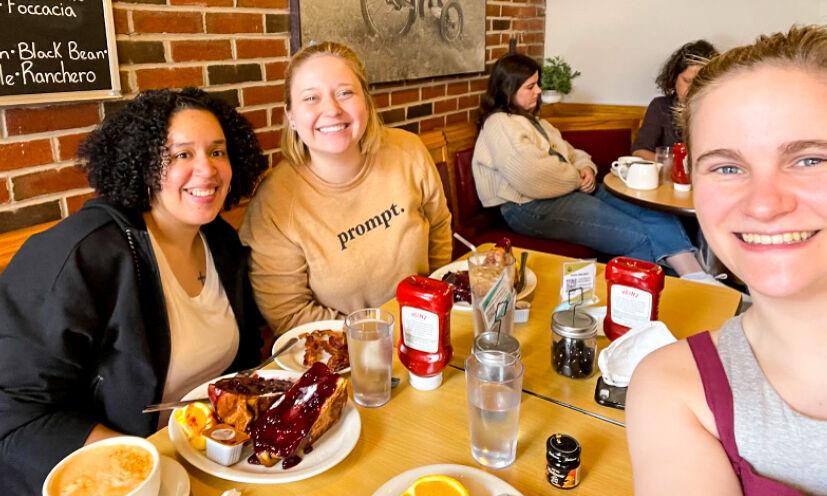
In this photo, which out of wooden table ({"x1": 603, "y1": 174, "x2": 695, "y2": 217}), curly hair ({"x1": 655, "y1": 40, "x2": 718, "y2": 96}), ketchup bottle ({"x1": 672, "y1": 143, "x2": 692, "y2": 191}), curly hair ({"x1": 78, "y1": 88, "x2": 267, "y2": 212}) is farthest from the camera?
curly hair ({"x1": 655, "y1": 40, "x2": 718, "y2": 96})

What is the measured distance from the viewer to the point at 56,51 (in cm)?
168

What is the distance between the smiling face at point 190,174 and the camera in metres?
1.45

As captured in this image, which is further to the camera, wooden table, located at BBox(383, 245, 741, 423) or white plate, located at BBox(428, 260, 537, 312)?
white plate, located at BBox(428, 260, 537, 312)

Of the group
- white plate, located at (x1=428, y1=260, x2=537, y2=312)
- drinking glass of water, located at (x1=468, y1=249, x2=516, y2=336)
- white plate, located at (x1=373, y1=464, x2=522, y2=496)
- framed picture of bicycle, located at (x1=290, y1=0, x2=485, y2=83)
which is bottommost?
white plate, located at (x1=373, y1=464, x2=522, y2=496)

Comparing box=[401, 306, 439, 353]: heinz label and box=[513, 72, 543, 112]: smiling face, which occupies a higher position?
box=[513, 72, 543, 112]: smiling face

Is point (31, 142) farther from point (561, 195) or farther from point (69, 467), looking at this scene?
point (561, 195)

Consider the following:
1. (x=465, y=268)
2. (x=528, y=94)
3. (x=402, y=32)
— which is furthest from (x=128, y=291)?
(x=528, y=94)

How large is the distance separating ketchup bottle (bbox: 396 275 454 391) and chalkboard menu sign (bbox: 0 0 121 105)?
1187 mm

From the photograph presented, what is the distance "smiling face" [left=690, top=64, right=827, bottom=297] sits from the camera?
0.76m

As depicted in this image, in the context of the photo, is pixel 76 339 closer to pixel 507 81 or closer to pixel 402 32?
pixel 402 32

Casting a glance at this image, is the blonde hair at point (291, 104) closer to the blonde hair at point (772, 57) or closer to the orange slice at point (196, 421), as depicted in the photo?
the orange slice at point (196, 421)

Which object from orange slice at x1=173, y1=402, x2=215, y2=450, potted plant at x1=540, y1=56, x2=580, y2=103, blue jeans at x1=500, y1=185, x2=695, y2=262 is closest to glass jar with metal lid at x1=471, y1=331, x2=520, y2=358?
orange slice at x1=173, y1=402, x2=215, y2=450

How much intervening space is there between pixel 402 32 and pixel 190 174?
1.87m

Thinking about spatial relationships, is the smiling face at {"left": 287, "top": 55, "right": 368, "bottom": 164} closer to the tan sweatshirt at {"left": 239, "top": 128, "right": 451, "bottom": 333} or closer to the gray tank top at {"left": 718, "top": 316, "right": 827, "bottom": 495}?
the tan sweatshirt at {"left": 239, "top": 128, "right": 451, "bottom": 333}
